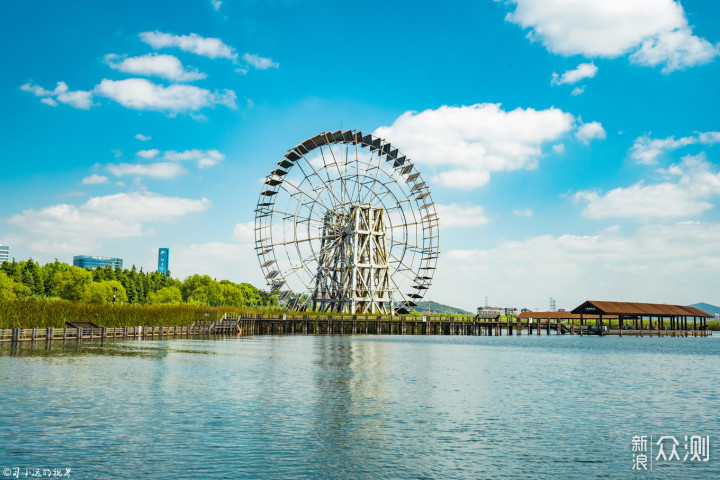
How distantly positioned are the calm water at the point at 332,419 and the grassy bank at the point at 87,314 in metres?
13.8

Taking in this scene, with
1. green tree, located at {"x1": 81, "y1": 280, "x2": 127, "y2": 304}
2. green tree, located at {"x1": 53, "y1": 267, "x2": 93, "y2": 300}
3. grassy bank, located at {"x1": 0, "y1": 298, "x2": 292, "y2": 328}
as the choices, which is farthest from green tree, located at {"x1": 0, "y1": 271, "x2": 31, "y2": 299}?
grassy bank, located at {"x1": 0, "y1": 298, "x2": 292, "y2": 328}

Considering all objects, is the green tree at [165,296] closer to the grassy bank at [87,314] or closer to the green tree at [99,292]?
the green tree at [99,292]

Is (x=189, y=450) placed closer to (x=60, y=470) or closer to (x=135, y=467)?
(x=135, y=467)

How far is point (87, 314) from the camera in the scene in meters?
57.7

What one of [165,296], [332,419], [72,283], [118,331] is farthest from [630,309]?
[72,283]

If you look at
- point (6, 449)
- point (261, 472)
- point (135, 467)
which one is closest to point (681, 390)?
point (261, 472)

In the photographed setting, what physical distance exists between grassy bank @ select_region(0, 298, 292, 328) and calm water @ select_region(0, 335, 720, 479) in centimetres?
1379

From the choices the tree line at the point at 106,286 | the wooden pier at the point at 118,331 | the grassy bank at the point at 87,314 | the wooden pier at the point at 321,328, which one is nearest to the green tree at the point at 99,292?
the tree line at the point at 106,286

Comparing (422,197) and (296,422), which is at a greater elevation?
(422,197)

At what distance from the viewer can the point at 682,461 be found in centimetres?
1597

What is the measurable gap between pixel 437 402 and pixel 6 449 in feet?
48.5

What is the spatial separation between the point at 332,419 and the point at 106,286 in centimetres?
10267

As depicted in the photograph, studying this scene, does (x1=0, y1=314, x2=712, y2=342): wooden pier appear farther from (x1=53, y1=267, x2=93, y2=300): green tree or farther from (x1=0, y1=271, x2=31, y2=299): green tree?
(x1=53, y1=267, x2=93, y2=300): green tree

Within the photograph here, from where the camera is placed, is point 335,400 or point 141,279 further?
point 141,279
